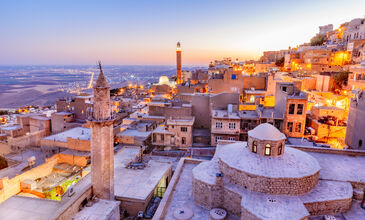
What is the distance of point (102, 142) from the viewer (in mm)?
11828

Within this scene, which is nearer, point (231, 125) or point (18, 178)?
point (18, 178)

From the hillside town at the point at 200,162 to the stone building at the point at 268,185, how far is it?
5 cm

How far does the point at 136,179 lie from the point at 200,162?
15.7 feet

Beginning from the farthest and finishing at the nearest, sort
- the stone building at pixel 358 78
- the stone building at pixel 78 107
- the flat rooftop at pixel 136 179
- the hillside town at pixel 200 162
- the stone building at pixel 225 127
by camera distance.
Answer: the stone building at pixel 78 107
the stone building at pixel 358 78
the stone building at pixel 225 127
the flat rooftop at pixel 136 179
the hillside town at pixel 200 162

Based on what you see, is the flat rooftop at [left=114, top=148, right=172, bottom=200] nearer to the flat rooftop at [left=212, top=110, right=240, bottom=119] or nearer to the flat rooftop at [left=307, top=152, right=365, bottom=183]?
the flat rooftop at [left=212, top=110, right=240, bottom=119]

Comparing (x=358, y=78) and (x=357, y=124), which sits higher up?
(x=358, y=78)

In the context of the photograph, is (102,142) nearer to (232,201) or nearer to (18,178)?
(232,201)

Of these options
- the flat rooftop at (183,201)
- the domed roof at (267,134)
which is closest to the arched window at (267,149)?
the domed roof at (267,134)

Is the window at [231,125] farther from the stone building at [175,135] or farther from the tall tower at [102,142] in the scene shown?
the tall tower at [102,142]

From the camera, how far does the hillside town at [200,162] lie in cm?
1091

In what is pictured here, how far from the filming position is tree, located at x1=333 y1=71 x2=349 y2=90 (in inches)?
1339

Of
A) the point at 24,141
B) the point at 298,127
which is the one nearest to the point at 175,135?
the point at 298,127

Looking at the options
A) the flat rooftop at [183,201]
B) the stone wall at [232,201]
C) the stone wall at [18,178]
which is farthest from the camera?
the stone wall at [18,178]

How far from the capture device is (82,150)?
75.6 feet
